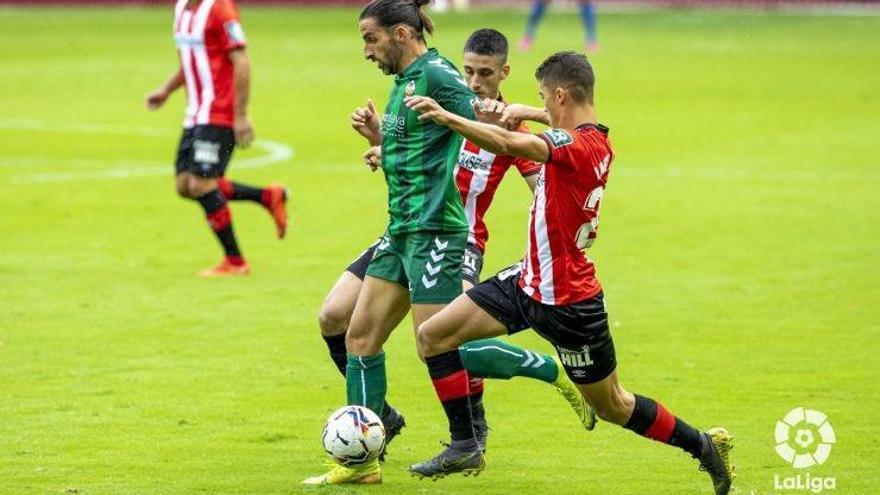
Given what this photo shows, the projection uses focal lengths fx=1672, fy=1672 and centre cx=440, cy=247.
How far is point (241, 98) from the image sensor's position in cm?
1515

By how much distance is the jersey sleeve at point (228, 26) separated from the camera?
1524cm

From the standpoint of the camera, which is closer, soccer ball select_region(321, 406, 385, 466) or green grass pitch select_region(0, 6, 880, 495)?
soccer ball select_region(321, 406, 385, 466)

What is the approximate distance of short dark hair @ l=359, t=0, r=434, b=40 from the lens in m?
8.52

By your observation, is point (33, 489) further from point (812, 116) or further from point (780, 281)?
point (812, 116)

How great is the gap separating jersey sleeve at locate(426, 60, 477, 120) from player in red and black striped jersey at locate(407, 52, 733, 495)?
0.42 metres

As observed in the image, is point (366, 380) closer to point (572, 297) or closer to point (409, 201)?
point (409, 201)

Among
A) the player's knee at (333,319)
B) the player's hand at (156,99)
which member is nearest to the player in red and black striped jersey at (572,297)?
the player's knee at (333,319)

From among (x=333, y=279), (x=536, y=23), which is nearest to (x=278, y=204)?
(x=333, y=279)

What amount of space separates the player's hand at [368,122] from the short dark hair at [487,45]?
0.69 m

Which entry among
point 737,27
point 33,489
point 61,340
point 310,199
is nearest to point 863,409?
point 33,489

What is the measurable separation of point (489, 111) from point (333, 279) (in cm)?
667

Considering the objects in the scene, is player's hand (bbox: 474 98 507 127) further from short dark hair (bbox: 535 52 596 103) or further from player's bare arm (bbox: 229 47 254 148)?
player's bare arm (bbox: 229 47 254 148)

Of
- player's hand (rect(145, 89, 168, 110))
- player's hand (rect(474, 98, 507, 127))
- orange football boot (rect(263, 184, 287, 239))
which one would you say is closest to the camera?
player's hand (rect(474, 98, 507, 127))

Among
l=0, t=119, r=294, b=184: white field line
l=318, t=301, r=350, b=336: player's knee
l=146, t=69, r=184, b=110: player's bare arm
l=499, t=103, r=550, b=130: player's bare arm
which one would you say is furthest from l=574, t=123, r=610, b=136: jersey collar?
l=0, t=119, r=294, b=184: white field line
